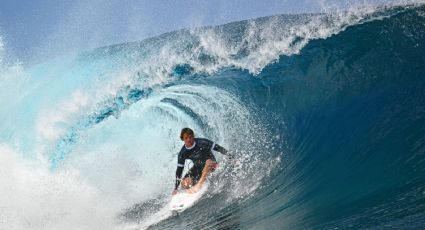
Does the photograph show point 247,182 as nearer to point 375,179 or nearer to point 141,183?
point 375,179

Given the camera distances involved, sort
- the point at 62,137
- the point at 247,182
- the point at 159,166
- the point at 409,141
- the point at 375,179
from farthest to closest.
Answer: the point at 62,137 < the point at 159,166 < the point at 247,182 < the point at 409,141 < the point at 375,179

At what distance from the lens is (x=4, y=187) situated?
9609mm

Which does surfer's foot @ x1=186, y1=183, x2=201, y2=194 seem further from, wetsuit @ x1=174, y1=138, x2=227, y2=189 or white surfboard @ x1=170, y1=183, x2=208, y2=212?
wetsuit @ x1=174, y1=138, x2=227, y2=189

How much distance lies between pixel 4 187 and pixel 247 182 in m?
5.58

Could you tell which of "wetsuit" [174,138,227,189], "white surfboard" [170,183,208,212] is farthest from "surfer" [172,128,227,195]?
"white surfboard" [170,183,208,212]

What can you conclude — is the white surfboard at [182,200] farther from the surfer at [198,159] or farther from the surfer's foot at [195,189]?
the surfer at [198,159]

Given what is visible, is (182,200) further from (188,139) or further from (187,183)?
(188,139)

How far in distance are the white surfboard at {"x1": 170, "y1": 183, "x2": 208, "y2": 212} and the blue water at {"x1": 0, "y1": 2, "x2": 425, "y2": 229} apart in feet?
0.43

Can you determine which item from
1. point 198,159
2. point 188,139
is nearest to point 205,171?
point 198,159

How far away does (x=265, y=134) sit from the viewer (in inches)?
310

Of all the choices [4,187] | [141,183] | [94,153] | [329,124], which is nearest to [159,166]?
[141,183]

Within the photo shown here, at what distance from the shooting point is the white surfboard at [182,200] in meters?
6.60

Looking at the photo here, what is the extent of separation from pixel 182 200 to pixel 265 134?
1.98 m

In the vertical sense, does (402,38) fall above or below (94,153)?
below
